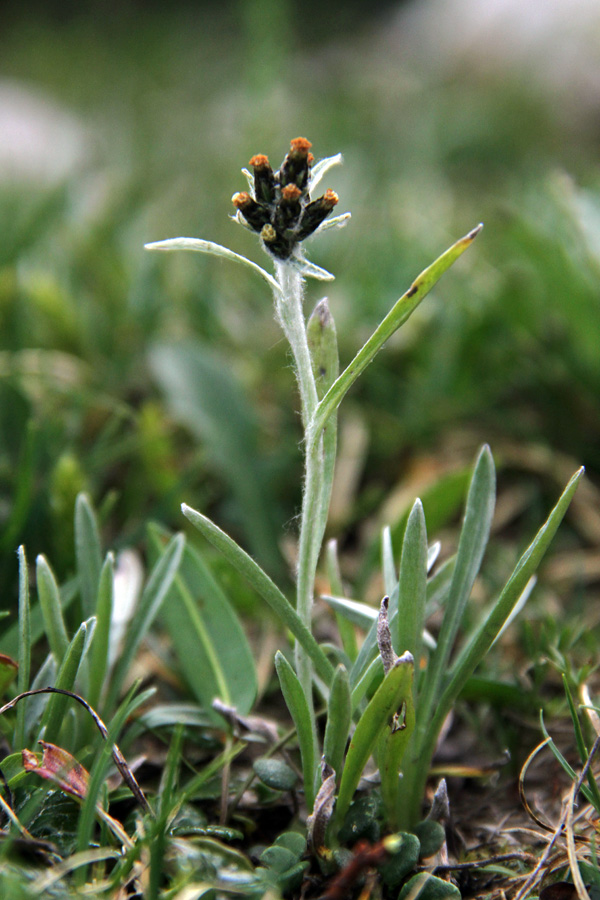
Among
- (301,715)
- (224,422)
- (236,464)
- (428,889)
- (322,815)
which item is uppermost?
(224,422)

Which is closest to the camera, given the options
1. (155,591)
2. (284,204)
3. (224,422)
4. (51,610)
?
(284,204)

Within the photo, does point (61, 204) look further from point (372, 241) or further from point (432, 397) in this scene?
point (432, 397)

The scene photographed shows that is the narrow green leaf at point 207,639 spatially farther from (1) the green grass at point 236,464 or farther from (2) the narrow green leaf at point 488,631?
(2) the narrow green leaf at point 488,631

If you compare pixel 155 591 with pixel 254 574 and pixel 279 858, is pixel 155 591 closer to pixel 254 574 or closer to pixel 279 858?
pixel 254 574

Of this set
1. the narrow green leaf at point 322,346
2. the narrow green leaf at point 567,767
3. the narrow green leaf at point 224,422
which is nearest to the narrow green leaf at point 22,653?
the narrow green leaf at point 322,346

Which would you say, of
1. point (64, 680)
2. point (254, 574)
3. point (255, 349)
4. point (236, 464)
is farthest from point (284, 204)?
point (255, 349)

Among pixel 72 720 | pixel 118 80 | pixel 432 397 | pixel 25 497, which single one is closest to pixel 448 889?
pixel 72 720

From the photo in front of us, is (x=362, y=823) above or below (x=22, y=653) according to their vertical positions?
below
